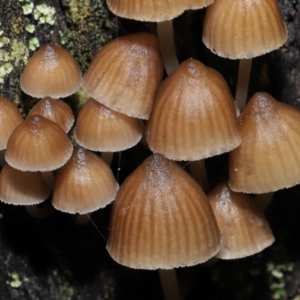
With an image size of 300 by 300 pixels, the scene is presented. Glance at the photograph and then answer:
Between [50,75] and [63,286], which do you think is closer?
[50,75]

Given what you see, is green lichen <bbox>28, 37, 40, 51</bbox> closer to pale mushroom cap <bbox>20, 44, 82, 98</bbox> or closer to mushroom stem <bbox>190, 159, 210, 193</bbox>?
pale mushroom cap <bbox>20, 44, 82, 98</bbox>

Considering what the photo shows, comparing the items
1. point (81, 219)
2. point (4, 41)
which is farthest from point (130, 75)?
point (81, 219)

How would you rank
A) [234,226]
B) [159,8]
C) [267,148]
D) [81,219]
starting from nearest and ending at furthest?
1. [159,8]
2. [267,148]
3. [234,226]
4. [81,219]

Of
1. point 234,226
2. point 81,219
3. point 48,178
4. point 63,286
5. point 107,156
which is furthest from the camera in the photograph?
point 63,286

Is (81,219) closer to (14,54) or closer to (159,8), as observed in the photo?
(14,54)

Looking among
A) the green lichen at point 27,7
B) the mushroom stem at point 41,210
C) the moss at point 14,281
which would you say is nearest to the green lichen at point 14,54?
the green lichen at point 27,7

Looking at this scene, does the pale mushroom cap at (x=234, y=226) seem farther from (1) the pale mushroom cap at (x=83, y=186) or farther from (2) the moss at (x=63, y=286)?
(2) the moss at (x=63, y=286)

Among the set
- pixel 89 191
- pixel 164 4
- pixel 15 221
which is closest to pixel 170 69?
pixel 164 4
